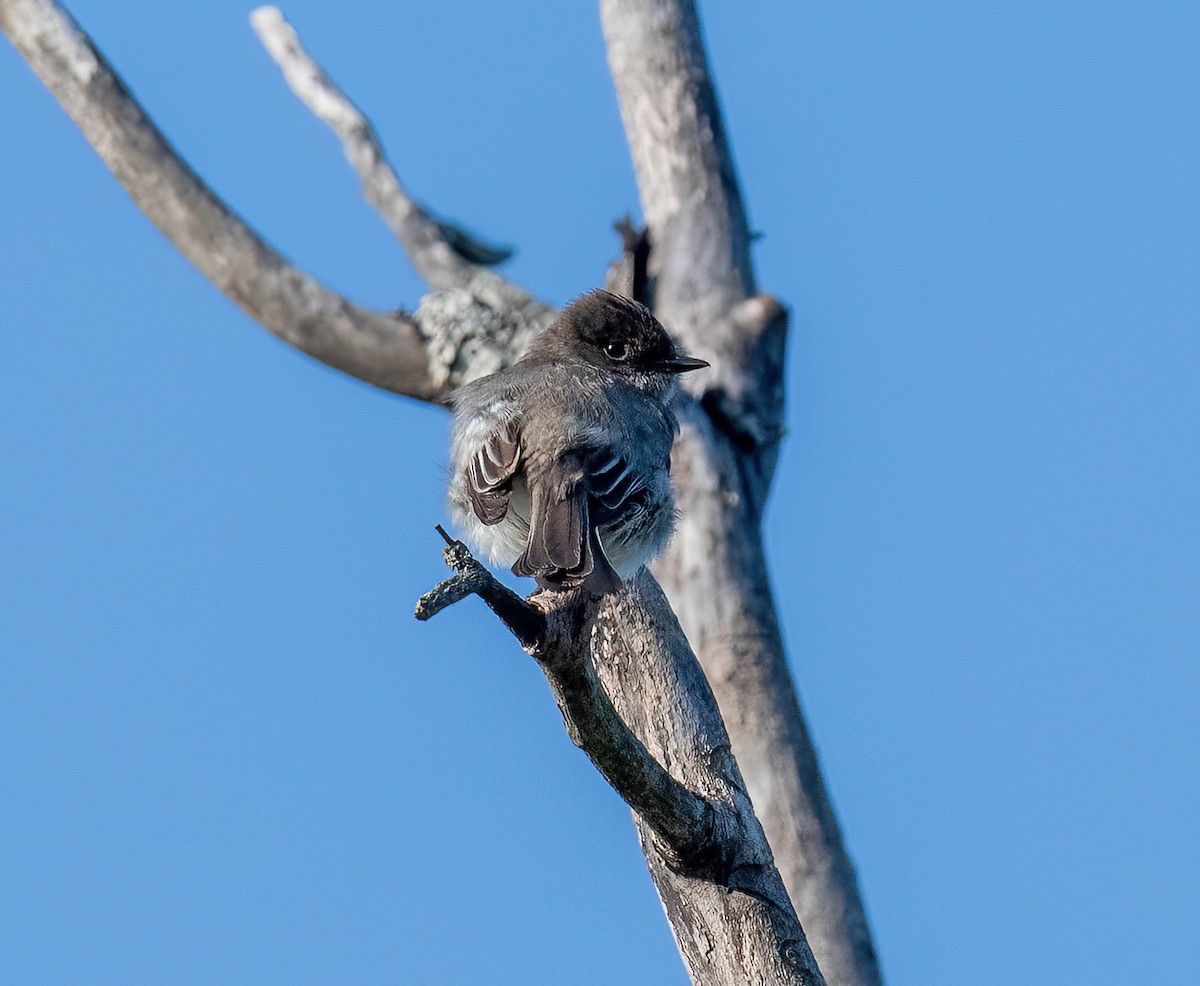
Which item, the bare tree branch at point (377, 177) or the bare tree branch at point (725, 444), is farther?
the bare tree branch at point (377, 177)

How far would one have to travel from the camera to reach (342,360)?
7.41 meters

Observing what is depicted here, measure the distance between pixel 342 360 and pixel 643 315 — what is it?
2.42m

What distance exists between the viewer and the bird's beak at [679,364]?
5.45 metres

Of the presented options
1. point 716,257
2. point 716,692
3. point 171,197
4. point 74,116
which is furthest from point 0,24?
point 716,692

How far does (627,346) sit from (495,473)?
4.07 ft

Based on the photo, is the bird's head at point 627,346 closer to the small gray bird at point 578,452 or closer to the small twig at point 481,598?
the small gray bird at point 578,452

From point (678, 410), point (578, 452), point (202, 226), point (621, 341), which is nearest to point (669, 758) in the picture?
point (578, 452)

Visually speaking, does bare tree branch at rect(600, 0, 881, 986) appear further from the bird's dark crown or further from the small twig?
the small twig

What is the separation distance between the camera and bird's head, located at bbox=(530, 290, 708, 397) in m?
5.50

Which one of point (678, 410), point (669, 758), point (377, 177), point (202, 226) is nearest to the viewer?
point (669, 758)

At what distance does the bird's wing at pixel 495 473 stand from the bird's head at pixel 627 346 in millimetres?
964

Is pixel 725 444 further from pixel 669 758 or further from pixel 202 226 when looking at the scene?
pixel 202 226

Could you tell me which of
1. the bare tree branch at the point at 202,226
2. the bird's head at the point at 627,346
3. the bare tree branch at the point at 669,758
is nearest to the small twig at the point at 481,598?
the bare tree branch at the point at 669,758

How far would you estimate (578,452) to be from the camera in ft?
14.3
